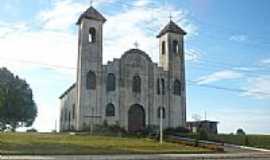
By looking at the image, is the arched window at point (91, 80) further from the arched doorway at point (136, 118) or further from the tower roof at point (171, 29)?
the tower roof at point (171, 29)

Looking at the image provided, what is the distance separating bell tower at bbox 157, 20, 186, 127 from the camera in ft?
198

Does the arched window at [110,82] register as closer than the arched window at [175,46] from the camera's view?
Yes

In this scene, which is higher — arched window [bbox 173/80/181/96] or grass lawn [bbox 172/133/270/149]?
arched window [bbox 173/80/181/96]

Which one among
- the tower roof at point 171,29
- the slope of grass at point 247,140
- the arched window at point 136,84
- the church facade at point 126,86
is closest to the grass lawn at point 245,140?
the slope of grass at point 247,140

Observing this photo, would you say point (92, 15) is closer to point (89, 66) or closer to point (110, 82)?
point (89, 66)

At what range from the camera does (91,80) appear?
182 ft

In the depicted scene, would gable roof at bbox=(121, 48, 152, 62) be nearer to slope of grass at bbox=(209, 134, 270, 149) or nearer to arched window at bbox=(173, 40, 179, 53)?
arched window at bbox=(173, 40, 179, 53)

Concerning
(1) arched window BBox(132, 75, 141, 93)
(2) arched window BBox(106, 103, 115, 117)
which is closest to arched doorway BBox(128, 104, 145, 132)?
(1) arched window BBox(132, 75, 141, 93)

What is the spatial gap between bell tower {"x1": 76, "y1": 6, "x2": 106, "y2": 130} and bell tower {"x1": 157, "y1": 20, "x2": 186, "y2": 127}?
989 centimetres

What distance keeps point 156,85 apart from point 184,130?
22.8 ft

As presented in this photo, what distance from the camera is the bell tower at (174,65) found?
60281 mm

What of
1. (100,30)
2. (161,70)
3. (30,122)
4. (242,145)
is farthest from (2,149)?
(30,122)

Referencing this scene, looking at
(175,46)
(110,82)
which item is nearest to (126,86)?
(110,82)

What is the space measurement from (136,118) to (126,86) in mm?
4261
